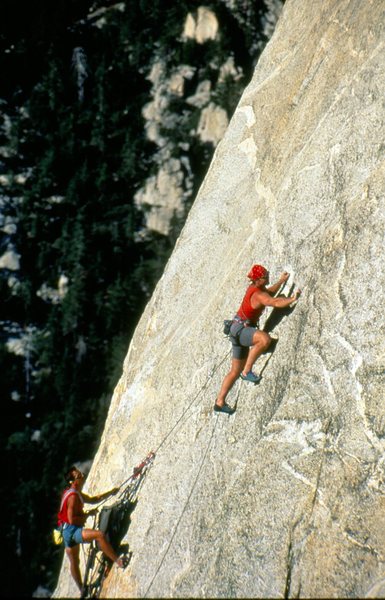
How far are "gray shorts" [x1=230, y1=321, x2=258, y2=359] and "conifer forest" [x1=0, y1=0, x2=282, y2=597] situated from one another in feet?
78.2

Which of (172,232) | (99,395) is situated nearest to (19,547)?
(99,395)

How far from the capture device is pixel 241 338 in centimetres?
795

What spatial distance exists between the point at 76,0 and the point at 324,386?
30.6 m

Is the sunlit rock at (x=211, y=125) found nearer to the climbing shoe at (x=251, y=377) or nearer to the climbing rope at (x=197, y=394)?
the climbing rope at (x=197, y=394)

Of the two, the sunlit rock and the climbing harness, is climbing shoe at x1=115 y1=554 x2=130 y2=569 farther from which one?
the sunlit rock

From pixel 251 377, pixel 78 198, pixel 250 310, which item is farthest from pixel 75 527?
pixel 78 198

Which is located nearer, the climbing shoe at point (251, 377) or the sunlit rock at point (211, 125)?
the climbing shoe at point (251, 377)

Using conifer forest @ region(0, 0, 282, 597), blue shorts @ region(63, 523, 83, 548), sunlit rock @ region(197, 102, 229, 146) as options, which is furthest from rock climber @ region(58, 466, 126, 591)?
sunlit rock @ region(197, 102, 229, 146)

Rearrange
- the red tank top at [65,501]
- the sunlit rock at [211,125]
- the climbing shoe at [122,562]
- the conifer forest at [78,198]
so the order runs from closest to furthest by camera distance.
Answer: the climbing shoe at [122,562], the red tank top at [65,501], the conifer forest at [78,198], the sunlit rock at [211,125]

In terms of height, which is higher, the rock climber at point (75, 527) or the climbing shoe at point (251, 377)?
the climbing shoe at point (251, 377)

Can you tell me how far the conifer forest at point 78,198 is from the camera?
30703 mm

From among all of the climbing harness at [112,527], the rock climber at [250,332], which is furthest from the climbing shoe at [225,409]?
the climbing harness at [112,527]

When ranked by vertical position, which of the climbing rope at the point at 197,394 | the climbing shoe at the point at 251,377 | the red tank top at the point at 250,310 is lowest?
the climbing rope at the point at 197,394

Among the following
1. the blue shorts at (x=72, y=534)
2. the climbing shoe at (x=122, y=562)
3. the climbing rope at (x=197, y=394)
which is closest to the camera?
the climbing shoe at (x=122, y=562)
